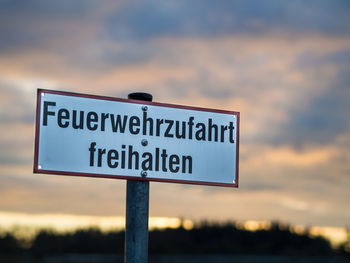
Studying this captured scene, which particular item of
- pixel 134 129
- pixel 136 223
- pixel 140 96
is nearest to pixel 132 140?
pixel 134 129

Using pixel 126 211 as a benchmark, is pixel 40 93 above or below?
above

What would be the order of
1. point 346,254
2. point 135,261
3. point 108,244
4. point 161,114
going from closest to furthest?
1. point 135,261
2. point 161,114
3. point 346,254
4. point 108,244

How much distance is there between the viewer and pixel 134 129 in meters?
4.03

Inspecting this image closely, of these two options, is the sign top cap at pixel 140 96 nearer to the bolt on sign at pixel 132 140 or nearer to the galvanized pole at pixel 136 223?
the bolt on sign at pixel 132 140

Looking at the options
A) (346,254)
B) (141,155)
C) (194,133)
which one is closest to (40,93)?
(141,155)

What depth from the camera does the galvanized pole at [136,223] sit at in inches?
153

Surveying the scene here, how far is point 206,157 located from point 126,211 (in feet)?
2.47

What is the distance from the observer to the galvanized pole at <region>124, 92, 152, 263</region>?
12.7 feet

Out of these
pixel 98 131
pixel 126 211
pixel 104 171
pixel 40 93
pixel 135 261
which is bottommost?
pixel 135 261

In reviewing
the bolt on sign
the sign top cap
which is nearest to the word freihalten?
the bolt on sign

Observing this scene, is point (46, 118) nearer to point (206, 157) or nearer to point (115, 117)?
point (115, 117)

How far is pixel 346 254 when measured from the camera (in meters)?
21.2

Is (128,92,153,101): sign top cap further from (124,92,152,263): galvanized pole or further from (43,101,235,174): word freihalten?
(124,92,152,263): galvanized pole

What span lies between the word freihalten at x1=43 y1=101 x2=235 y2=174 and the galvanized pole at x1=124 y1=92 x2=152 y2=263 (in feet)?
0.54
